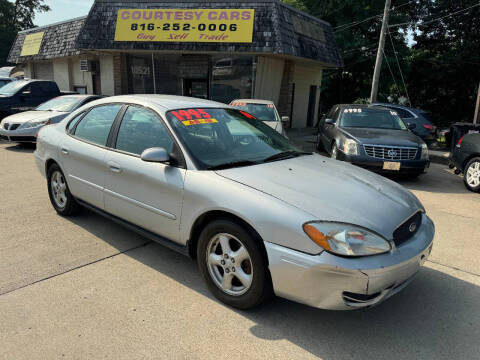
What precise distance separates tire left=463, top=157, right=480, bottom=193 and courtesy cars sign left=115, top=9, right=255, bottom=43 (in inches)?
319

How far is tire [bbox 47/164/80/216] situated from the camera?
4.32m

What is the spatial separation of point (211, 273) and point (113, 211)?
1.37m

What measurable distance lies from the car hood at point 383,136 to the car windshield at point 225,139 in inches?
151

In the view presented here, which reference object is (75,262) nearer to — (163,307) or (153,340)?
(163,307)

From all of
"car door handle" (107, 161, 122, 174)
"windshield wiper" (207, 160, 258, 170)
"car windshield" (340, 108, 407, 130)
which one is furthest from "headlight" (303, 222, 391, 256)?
"car windshield" (340, 108, 407, 130)

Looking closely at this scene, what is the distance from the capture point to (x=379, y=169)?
6859 mm

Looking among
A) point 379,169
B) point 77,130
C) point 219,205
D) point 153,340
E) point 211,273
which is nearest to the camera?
point 153,340

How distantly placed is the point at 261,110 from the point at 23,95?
25.8 ft

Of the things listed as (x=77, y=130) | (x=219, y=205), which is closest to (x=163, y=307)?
(x=219, y=205)

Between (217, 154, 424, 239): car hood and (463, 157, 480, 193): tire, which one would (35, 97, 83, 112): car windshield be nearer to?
(217, 154, 424, 239): car hood

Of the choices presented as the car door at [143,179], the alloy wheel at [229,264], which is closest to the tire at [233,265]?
the alloy wheel at [229,264]

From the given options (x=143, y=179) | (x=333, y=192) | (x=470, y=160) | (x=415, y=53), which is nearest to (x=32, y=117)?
(x=143, y=179)

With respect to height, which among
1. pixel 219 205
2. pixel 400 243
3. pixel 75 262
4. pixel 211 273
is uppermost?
pixel 219 205

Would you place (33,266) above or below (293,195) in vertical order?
below
